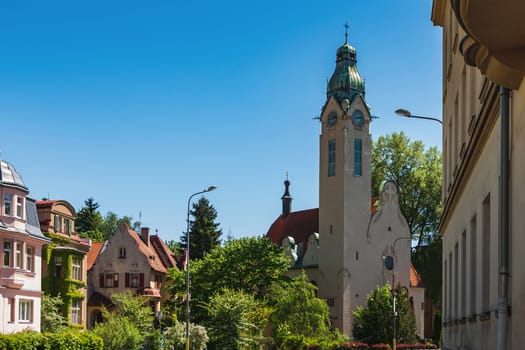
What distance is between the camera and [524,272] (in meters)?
8.62

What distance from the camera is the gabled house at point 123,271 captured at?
7319cm

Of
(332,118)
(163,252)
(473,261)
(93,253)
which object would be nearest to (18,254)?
(473,261)

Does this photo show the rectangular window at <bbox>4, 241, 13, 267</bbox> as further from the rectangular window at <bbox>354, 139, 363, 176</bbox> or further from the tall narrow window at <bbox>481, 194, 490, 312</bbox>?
the rectangular window at <bbox>354, 139, 363, 176</bbox>

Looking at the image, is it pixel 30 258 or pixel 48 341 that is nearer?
pixel 48 341

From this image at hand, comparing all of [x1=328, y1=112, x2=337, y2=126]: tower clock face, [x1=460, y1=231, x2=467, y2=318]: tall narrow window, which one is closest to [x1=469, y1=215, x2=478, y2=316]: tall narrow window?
[x1=460, y1=231, x2=467, y2=318]: tall narrow window

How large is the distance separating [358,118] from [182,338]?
3696 cm

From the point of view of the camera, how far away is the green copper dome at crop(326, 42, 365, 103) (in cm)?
7850

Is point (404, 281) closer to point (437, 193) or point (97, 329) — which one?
point (437, 193)

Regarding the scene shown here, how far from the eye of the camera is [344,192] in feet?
243

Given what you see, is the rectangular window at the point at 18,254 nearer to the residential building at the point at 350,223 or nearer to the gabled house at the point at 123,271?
the gabled house at the point at 123,271

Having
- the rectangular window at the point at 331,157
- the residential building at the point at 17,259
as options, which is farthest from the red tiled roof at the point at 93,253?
the residential building at the point at 17,259

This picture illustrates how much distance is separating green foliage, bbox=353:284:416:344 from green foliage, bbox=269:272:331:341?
2910 millimetres

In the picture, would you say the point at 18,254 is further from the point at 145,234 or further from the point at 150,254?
the point at 145,234

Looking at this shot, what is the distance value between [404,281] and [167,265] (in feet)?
74.1
